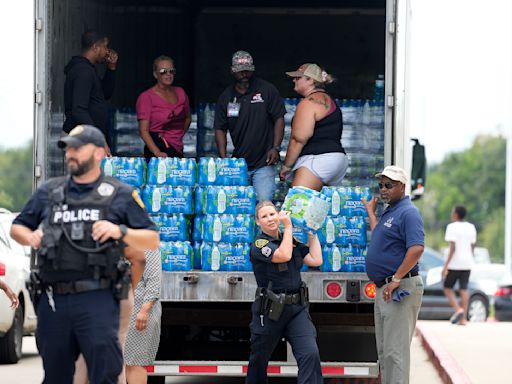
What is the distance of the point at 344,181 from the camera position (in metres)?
12.9

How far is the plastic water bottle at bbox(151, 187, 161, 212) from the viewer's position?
11148 millimetres

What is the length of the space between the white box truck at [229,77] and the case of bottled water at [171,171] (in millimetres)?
777

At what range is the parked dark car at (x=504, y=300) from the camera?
1069 inches

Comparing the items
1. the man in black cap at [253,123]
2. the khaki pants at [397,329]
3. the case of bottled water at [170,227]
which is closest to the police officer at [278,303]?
the khaki pants at [397,329]

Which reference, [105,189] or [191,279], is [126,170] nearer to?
[191,279]

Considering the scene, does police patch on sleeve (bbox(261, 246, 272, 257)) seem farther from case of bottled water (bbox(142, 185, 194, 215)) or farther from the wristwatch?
the wristwatch

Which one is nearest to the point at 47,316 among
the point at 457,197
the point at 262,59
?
the point at 262,59

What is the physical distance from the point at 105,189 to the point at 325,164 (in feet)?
14.5

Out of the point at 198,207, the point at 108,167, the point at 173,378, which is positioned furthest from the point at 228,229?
the point at 173,378

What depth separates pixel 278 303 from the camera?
A: 32.6 ft

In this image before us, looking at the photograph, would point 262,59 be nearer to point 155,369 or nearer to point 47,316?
point 155,369

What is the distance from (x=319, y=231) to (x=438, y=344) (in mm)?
7009

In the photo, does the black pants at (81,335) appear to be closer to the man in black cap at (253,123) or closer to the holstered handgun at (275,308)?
the holstered handgun at (275,308)

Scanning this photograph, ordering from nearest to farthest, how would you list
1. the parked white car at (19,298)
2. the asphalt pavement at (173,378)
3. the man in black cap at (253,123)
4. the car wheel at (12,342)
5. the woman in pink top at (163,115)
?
1. the man in black cap at (253,123)
2. the woman in pink top at (163,115)
3. the asphalt pavement at (173,378)
4. the parked white car at (19,298)
5. the car wheel at (12,342)
